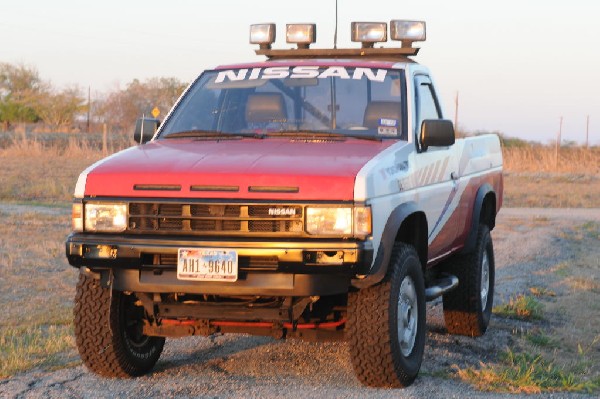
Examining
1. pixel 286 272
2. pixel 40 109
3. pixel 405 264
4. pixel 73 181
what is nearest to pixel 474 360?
pixel 405 264

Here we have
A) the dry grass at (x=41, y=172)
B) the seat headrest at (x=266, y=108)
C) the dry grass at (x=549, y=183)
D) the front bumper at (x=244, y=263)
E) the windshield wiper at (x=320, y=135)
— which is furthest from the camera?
the dry grass at (x=549, y=183)

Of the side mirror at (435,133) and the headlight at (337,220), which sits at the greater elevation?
the side mirror at (435,133)

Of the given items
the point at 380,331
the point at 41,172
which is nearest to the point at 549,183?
the point at 41,172

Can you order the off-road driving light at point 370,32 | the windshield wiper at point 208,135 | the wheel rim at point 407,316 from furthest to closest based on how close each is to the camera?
the off-road driving light at point 370,32, the windshield wiper at point 208,135, the wheel rim at point 407,316

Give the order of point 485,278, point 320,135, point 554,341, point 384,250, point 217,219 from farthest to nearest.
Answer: point 485,278, point 554,341, point 320,135, point 384,250, point 217,219

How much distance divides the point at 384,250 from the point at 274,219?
0.65 meters

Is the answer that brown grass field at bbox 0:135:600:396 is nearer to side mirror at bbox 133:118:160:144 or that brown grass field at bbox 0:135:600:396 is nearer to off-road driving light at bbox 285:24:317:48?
side mirror at bbox 133:118:160:144

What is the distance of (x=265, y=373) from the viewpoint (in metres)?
6.86

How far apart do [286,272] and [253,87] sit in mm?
2149

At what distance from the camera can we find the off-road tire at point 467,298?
850cm

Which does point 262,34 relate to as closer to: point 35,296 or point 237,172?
point 237,172

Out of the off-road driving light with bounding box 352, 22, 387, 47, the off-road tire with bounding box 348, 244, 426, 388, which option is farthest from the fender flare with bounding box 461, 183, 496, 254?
the off-road tire with bounding box 348, 244, 426, 388

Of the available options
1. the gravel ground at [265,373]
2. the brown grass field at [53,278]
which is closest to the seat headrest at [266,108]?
the gravel ground at [265,373]

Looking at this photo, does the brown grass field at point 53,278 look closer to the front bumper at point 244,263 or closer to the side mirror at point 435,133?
the front bumper at point 244,263
